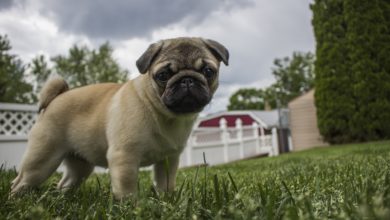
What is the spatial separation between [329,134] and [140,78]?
1610cm

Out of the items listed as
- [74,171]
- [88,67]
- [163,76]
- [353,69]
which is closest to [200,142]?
[353,69]

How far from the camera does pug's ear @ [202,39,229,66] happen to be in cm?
302

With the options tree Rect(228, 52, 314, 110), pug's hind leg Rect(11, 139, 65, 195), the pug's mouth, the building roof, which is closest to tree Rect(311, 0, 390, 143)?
the building roof

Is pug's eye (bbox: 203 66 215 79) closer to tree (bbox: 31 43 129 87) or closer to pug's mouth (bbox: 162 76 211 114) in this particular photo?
pug's mouth (bbox: 162 76 211 114)

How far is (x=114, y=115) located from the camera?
2.76m

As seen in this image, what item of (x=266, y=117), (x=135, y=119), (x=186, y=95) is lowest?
(x=135, y=119)

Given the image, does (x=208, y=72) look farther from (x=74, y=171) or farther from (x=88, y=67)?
(x=88, y=67)

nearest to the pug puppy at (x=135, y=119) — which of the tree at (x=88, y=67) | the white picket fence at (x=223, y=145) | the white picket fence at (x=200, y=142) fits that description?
the white picket fence at (x=200, y=142)

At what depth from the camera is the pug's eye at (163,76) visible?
2.73 metres

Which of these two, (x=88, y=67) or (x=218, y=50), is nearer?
(x=218, y=50)

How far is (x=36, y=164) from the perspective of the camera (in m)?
2.85

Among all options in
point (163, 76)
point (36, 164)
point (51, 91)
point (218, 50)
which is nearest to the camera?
point (163, 76)

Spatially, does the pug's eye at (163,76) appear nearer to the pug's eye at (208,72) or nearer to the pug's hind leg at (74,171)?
the pug's eye at (208,72)

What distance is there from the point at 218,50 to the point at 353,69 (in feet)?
51.0
